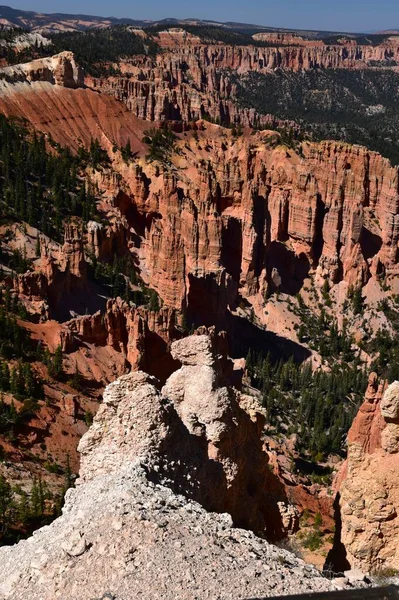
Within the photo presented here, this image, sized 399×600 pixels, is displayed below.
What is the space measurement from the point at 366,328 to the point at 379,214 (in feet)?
45.5

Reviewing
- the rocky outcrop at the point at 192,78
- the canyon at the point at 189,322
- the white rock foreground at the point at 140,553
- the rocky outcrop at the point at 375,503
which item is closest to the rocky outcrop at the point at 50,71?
the canyon at the point at 189,322

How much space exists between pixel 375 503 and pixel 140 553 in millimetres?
6276

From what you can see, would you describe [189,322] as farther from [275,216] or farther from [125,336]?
[275,216]

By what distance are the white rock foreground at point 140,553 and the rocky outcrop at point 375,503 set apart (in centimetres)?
400

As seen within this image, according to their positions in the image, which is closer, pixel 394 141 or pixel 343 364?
pixel 343 364

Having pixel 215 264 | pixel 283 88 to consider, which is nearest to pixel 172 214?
pixel 215 264

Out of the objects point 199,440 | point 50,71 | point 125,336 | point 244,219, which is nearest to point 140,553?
point 199,440

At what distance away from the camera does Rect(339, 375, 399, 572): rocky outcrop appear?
475 inches

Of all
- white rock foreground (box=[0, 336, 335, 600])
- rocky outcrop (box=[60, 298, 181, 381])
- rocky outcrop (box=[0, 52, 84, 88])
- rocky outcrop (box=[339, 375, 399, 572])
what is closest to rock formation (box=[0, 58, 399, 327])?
rocky outcrop (box=[0, 52, 84, 88])

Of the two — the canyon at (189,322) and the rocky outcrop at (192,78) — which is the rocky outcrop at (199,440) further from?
the rocky outcrop at (192,78)

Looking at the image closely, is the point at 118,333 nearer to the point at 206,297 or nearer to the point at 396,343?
the point at 206,297

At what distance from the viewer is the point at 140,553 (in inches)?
303

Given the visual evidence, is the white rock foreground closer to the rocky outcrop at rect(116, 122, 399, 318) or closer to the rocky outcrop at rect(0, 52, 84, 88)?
the rocky outcrop at rect(116, 122, 399, 318)

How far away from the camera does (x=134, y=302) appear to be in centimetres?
3994
